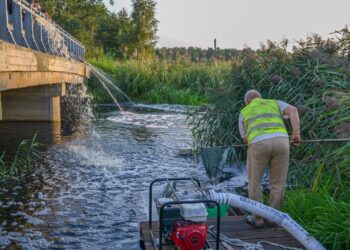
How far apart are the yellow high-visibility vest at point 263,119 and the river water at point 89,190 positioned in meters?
2.12

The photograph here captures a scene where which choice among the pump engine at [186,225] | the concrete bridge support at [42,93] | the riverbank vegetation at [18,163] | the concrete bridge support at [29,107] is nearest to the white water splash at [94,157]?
the riverbank vegetation at [18,163]

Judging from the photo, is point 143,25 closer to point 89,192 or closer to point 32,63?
point 32,63

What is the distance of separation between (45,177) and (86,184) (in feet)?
3.13

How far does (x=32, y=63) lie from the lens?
32.4 ft

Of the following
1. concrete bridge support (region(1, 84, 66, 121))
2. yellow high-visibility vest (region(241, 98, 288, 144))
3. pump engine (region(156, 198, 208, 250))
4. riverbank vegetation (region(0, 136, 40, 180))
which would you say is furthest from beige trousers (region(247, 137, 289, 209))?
concrete bridge support (region(1, 84, 66, 121))

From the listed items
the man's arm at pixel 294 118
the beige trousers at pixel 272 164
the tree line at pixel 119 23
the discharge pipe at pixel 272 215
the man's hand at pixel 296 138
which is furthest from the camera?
the tree line at pixel 119 23

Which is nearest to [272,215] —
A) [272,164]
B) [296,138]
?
[272,164]

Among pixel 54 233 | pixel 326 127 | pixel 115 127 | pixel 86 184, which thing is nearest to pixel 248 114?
pixel 326 127

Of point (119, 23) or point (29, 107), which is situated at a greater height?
point (119, 23)

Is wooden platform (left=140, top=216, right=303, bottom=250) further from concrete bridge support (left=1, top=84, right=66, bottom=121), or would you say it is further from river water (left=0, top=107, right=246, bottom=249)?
concrete bridge support (left=1, top=84, right=66, bottom=121)

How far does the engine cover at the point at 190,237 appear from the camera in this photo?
14.2 feet

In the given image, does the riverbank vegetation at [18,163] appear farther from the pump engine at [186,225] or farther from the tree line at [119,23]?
the tree line at [119,23]

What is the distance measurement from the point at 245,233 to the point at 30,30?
26.2ft

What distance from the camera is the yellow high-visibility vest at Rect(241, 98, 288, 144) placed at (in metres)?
5.92
